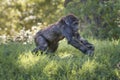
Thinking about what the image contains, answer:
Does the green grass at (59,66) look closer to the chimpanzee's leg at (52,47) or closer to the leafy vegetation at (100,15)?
the chimpanzee's leg at (52,47)

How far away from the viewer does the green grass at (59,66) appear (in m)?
6.08

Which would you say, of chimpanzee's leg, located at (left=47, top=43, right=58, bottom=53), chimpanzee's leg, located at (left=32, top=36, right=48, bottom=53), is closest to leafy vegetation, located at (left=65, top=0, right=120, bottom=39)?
chimpanzee's leg, located at (left=47, top=43, right=58, bottom=53)

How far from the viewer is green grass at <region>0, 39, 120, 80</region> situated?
6.08 meters

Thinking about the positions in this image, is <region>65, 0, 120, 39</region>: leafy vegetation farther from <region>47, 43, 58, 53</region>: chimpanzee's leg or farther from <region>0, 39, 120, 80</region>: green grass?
<region>0, 39, 120, 80</region>: green grass

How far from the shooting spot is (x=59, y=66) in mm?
6281

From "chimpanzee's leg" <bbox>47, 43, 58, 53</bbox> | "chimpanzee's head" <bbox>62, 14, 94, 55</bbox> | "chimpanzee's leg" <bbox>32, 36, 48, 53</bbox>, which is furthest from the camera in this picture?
"chimpanzee's leg" <bbox>47, 43, 58, 53</bbox>

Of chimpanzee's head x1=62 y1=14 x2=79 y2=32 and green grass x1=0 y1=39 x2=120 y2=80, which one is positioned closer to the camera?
green grass x1=0 y1=39 x2=120 y2=80

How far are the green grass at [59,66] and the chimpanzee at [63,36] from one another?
7.6 inches

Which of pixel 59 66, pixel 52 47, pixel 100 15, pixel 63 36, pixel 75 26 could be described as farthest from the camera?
pixel 100 15

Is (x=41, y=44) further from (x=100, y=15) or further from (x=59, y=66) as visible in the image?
(x=100, y=15)

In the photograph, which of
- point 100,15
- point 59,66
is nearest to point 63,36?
point 59,66

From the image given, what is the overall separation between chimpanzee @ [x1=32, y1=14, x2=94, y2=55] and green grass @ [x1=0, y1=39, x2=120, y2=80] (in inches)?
7.6

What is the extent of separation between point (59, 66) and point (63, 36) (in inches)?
43.0

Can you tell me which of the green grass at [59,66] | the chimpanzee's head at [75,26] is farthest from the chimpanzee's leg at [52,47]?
the chimpanzee's head at [75,26]
